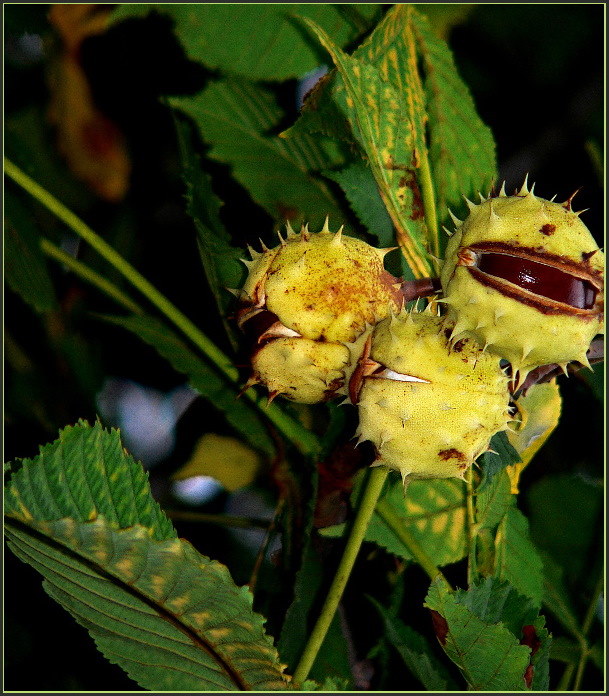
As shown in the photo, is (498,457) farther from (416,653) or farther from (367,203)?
(367,203)

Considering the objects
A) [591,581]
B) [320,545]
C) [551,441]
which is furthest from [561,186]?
[320,545]

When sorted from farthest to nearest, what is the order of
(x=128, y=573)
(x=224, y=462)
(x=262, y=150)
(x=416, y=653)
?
(x=224, y=462)
(x=262, y=150)
(x=416, y=653)
(x=128, y=573)

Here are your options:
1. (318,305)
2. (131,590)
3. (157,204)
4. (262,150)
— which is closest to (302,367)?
(318,305)

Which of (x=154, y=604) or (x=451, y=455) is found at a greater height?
(x=451, y=455)

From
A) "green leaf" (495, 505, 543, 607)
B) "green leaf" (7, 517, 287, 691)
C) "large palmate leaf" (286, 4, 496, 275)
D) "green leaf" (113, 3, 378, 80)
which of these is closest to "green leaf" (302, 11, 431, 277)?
"large palmate leaf" (286, 4, 496, 275)

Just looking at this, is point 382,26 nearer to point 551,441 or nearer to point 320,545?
point 320,545

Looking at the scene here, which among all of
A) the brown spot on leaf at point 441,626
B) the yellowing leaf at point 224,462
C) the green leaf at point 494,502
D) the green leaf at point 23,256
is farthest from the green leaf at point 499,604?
the green leaf at point 23,256
